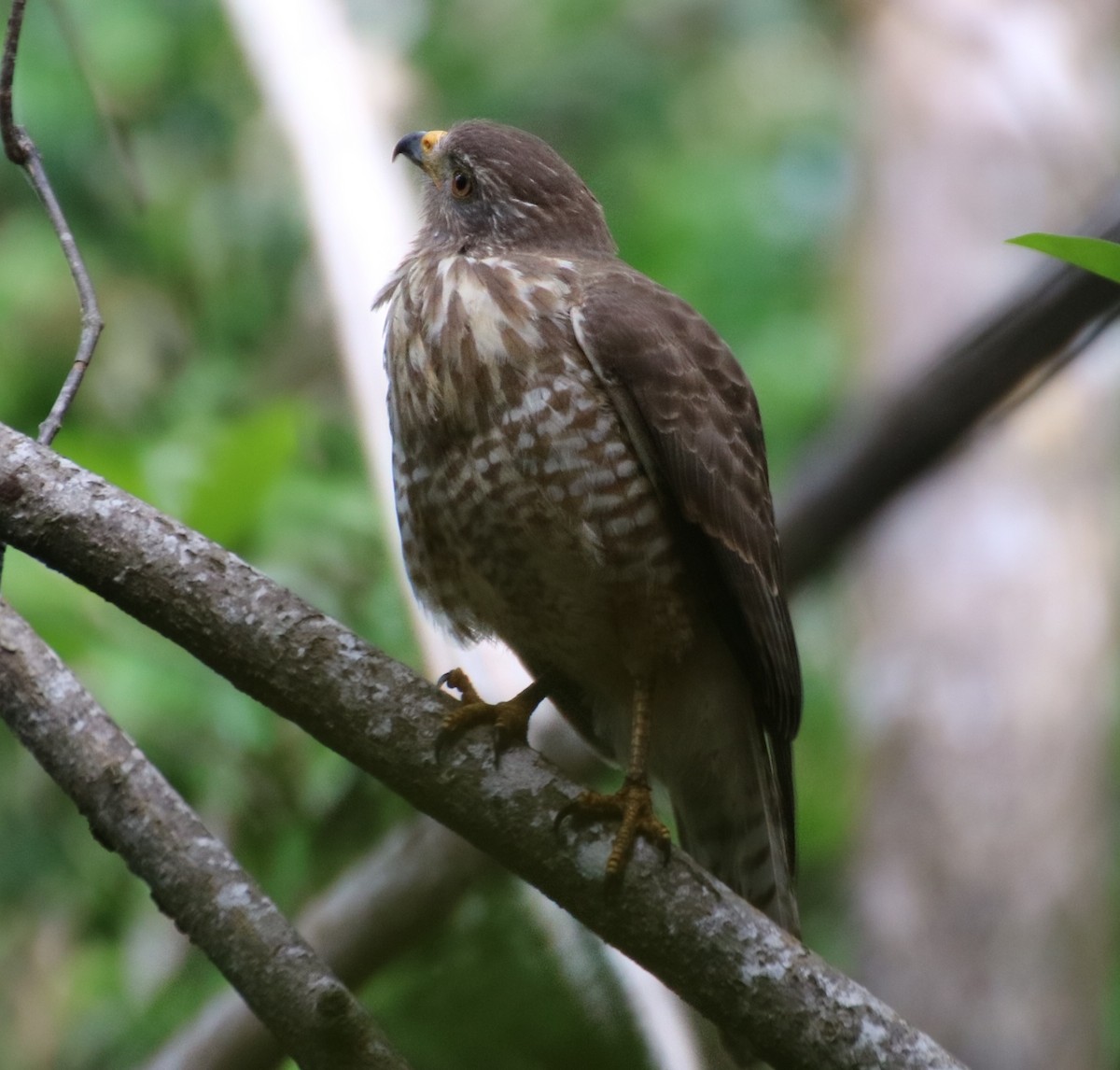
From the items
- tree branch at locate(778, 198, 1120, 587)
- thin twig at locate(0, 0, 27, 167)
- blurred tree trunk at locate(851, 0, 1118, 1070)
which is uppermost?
thin twig at locate(0, 0, 27, 167)

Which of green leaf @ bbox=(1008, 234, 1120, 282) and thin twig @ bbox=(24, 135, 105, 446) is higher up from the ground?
green leaf @ bbox=(1008, 234, 1120, 282)

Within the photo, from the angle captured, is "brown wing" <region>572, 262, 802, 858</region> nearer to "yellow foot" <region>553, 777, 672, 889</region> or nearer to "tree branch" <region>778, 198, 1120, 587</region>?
"tree branch" <region>778, 198, 1120, 587</region>

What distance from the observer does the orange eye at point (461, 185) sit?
3.47m

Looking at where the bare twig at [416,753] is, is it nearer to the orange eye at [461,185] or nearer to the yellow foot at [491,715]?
the yellow foot at [491,715]

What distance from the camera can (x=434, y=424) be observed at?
9.53 feet

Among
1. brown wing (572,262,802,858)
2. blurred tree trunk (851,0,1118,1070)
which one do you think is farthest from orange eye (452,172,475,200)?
→ blurred tree trunk (851,0,1118,1070)

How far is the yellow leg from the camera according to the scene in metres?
2.45

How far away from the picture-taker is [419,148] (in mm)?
3604

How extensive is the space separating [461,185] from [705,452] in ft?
3.14

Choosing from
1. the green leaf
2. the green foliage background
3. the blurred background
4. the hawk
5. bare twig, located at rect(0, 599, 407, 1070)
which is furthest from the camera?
the blurred background

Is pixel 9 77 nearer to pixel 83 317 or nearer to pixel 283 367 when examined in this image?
pixel 83 317

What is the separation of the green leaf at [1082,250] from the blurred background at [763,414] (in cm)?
103

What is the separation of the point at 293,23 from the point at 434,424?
272 cm

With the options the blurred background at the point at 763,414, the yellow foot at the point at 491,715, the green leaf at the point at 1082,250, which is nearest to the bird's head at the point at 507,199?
the blurred background at the point at 763,414
